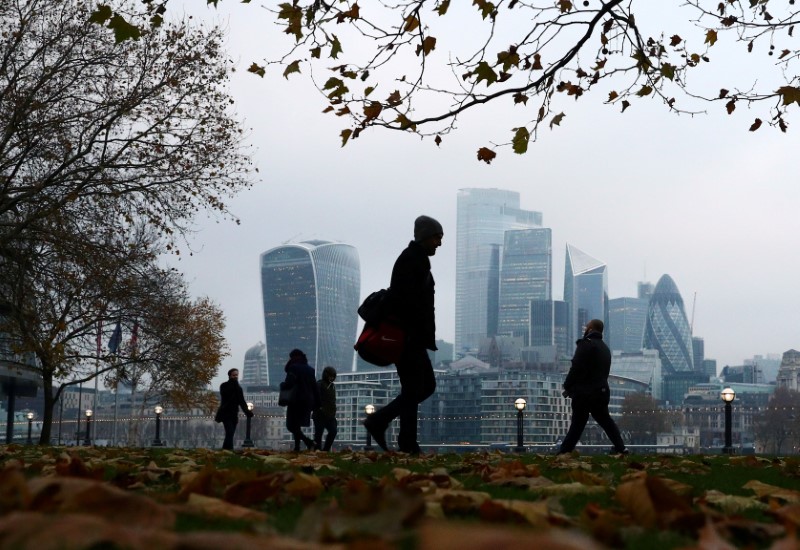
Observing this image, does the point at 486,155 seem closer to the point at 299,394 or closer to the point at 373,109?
the point at 373,109

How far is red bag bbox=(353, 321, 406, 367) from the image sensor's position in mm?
9109

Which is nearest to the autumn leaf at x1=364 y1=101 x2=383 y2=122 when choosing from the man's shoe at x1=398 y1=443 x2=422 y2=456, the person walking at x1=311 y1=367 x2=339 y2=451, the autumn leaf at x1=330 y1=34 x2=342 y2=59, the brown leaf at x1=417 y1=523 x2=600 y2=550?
the autumn leaf at x1=330 y1=34 x2=342 y2=59

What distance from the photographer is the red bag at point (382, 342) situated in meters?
9.11

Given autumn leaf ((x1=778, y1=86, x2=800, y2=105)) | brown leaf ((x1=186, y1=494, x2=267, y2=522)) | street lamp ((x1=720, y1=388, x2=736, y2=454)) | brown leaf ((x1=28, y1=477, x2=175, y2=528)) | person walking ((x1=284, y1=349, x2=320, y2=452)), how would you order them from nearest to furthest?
1. brown leaf ((x1=28, y1=477, x2=175, y2=528))
2. brown leaf ((x1=186, y1=494, x2=267, y2=522))
3. autumn leaf ((x1=778, y1=86, x2=800, y2=105))
4. person walking ((x1=284, y1=349, x2=320, y2=452))
5. street lamp ((x1=720, y1=388, x2=736, y2=454))

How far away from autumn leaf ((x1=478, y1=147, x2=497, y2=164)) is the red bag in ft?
6.30

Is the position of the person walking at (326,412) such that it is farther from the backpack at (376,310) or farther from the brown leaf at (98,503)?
the brown leaf at (98,503)

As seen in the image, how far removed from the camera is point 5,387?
68.8 m

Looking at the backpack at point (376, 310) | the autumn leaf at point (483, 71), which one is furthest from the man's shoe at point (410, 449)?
the autumn leaf at point (483, 71)

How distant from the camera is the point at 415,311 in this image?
363 inches

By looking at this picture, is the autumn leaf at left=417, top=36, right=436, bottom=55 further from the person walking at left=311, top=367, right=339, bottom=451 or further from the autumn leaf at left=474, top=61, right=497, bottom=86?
the person walking at left=311, top=367, right=339, bottom=451

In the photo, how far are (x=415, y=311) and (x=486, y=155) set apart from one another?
1.84 metres

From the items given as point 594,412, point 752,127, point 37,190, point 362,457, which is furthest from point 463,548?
point 37,190

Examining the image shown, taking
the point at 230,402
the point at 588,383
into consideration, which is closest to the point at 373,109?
the point at 588,383

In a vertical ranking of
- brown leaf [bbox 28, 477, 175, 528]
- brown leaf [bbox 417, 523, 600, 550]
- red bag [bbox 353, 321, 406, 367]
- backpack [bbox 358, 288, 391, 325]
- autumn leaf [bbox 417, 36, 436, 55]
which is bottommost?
brown leaf [bbox 28, 477, 175, 528]
